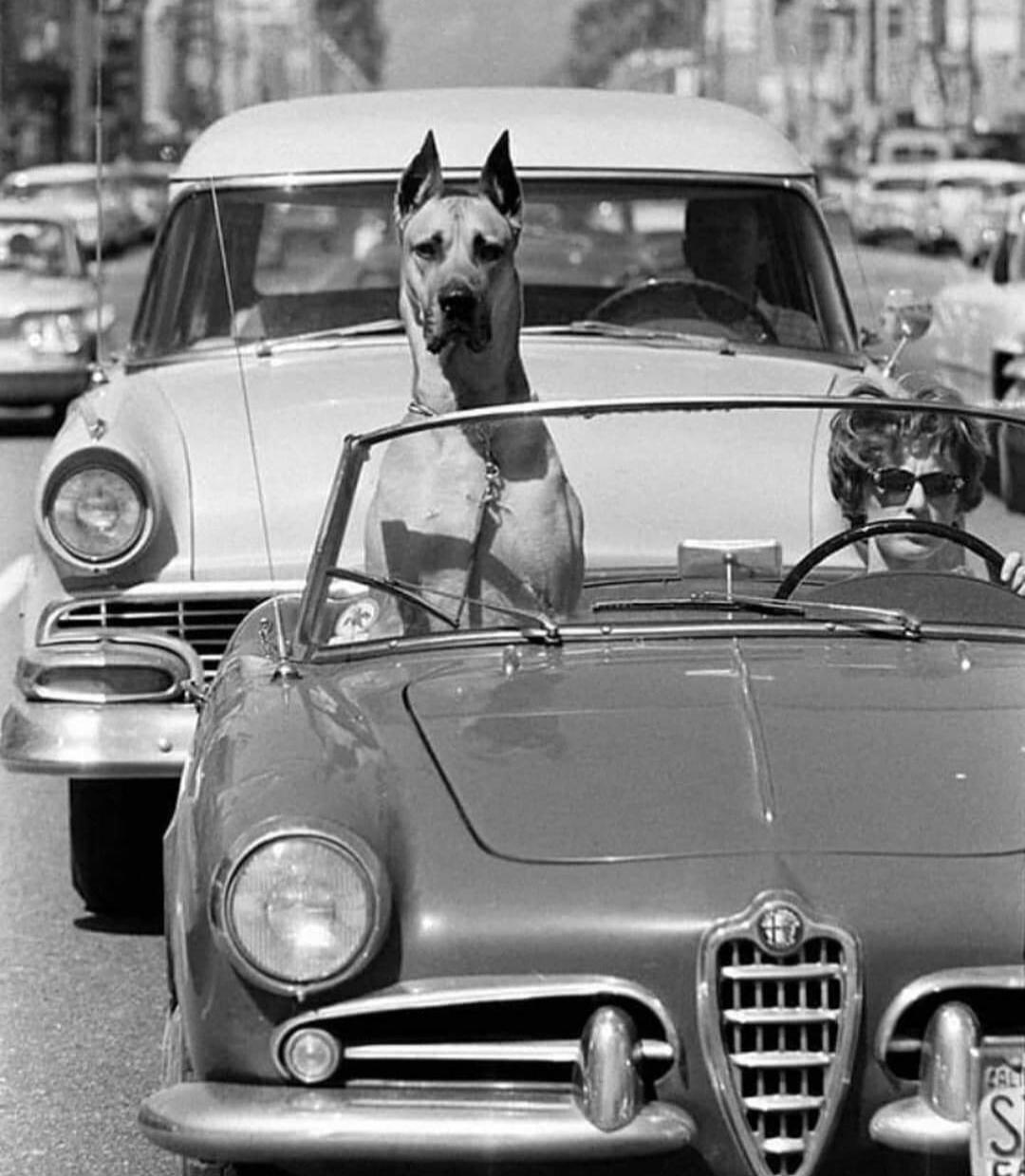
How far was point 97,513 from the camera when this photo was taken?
7000 mm

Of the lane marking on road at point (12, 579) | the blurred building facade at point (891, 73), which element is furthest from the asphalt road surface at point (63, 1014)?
the blurred building facade at point (891, 73)

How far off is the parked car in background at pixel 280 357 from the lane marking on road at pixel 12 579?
3.39 metres

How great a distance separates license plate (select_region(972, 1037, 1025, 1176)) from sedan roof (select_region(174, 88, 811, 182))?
16.3 feet

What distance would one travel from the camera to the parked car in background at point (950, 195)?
50.9m

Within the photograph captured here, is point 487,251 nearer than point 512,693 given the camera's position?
No

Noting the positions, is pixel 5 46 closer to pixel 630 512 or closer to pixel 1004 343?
pixel 1004 343

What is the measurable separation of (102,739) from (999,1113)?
10.7 ft

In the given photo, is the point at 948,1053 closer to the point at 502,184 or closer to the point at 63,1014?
the point at 63,1014

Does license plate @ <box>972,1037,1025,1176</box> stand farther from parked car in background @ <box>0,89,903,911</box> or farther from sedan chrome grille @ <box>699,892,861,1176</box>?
parked car in background @ <box>0,89,903,911</box>

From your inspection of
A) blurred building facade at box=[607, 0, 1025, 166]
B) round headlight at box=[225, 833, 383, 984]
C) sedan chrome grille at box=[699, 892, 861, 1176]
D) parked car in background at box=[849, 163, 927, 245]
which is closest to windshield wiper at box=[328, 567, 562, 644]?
round headlight at box=[225, 833, 383, 984]

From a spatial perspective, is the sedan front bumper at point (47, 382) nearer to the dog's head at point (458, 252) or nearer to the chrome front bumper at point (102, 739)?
the chrome front bumper at point (102, 739)

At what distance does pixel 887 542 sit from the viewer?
5.26 meters

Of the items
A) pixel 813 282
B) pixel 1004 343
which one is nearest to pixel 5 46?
pixel 1004 343

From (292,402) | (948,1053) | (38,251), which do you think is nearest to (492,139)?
(292,402)
